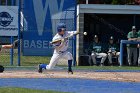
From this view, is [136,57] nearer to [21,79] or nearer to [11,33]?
[11,33]

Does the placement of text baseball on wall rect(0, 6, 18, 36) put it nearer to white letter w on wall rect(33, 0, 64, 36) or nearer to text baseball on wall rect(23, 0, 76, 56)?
text baseball on wall rect(23, 0, 76, 56)

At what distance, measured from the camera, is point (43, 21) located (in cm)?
2281

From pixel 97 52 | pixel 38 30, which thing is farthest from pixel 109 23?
pixel 38 30

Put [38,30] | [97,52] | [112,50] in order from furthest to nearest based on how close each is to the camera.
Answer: [112,50] < [97,52] < [38,30]

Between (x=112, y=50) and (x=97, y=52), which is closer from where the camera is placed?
(x=97, y=52)

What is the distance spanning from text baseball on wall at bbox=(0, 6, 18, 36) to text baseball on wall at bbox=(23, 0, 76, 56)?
547 mm

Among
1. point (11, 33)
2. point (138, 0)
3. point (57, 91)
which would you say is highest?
point (138, 0)

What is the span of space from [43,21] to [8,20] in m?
1.71

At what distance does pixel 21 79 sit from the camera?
15023mm

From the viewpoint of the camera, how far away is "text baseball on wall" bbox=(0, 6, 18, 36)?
72.1 feet

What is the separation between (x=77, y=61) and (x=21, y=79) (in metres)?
8.71

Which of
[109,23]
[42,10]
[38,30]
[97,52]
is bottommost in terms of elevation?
[97,52]

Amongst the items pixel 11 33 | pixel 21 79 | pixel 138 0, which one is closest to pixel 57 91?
pixel 21 79

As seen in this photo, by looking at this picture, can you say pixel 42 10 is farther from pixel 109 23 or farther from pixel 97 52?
pixel 109 23
